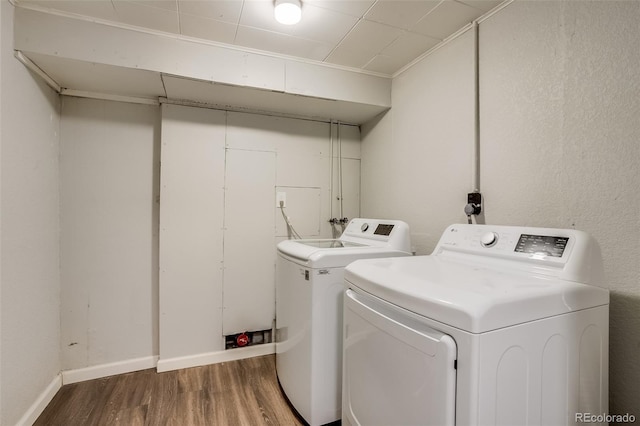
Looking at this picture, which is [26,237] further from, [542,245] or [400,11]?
[542,245]

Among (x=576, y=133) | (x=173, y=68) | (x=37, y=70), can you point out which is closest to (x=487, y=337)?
(x=576, y=133)

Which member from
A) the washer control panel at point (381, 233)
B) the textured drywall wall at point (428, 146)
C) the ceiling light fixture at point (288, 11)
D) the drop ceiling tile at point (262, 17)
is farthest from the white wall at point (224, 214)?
the ceiling light fixture at point (288, 11)

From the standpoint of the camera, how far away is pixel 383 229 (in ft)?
6.37

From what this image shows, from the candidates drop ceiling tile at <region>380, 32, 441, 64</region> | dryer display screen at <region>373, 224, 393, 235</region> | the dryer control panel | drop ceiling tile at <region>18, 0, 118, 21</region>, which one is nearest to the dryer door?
the dryer control panel

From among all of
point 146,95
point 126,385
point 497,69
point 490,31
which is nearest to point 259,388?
point 126,385

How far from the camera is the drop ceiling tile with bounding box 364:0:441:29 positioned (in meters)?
1.43

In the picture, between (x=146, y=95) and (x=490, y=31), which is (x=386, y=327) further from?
(x=146, y=95)

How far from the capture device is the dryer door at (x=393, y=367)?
0.76 meters

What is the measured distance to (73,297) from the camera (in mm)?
1947

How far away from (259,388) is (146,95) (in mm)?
2154

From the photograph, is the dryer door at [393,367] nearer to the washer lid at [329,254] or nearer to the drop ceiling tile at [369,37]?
the washer lid at [329,254]

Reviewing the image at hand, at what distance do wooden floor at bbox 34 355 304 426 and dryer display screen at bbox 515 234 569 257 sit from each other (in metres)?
1.41

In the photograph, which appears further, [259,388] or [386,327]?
[259,388]

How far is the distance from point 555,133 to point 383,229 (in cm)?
102
